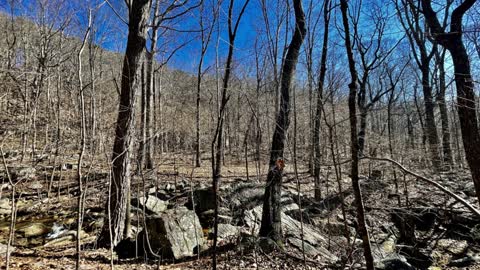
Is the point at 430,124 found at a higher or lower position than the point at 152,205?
higher

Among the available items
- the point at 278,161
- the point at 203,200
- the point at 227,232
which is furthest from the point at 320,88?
the point at 203,200

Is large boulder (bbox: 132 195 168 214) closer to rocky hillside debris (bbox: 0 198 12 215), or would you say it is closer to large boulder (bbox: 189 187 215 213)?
large boulder (bbox: 189 187 215 213)

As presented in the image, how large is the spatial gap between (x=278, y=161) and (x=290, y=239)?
5.82 ft

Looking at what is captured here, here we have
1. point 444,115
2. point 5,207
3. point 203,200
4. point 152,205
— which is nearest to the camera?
point 152,205

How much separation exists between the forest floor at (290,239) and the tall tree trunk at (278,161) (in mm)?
423

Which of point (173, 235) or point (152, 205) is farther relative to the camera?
point (152, 205)

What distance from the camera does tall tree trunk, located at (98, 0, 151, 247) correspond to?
471 cm

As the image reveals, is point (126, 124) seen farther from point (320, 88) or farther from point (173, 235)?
point (320, 88)

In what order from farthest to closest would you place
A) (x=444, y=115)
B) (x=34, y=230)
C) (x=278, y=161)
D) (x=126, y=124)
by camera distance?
(x=444, y=115) → (x=34, y=230) → (x=278, y=161) → (x=126, y=124)

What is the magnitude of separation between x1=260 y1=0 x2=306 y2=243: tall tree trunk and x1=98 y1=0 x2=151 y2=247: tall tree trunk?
8.80 ft

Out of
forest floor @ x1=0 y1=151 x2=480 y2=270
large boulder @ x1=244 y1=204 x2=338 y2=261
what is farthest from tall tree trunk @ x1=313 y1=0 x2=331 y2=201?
large boulder @ x1=244 y1=204 x2=338 y2=261

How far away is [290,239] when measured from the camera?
5.43 metres

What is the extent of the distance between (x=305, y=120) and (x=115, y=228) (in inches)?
326

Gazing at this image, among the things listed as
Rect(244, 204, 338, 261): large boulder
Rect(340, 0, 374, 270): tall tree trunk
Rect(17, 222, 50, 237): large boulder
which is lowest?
Rect(244, 204, 338, 261): large boulder
